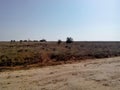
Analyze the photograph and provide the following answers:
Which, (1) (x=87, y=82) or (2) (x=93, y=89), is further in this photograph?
(1) (x=87, y=82)

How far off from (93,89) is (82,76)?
3.77m

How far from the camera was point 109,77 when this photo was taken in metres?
15.9

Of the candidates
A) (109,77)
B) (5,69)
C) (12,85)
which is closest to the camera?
(12,85)

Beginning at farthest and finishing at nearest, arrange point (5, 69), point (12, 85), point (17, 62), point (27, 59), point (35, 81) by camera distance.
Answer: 1. point (27, 59)
2. point (17, 62)
3. point (5, 69)
4. point (35, 81)
5. point (12, 85)

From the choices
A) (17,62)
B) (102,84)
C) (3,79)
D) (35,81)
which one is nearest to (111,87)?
(102,84)

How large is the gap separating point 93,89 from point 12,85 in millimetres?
5279

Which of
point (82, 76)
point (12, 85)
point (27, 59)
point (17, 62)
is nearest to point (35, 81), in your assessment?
point (12, 85)

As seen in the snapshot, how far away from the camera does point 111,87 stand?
13016mm

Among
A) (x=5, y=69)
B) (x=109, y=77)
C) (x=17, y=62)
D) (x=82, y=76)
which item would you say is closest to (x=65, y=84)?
(x=82, y=76)

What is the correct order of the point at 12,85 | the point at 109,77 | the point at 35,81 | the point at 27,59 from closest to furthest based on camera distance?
the point at 12,85 → the point at 35,81 → the point at 109,77 → the point at 27,59

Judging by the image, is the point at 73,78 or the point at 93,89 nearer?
the point at 93,89

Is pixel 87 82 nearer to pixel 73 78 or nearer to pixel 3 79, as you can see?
pixel 73 78

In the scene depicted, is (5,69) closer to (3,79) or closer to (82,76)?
(3,79)

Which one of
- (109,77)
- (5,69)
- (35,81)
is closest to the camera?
(35,81)
